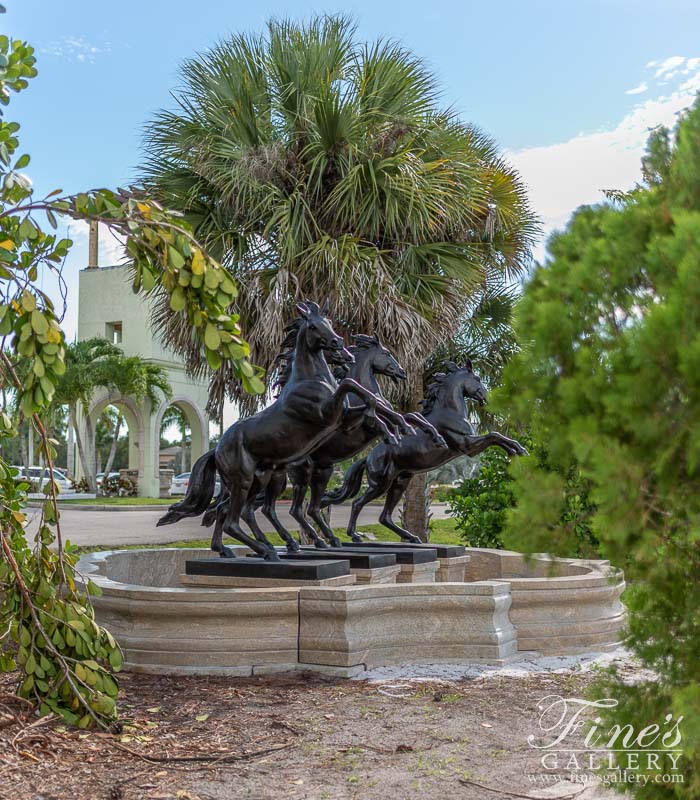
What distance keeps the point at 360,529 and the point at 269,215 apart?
7.15m

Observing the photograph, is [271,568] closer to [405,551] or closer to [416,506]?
[405,551]

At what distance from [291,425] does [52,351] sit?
2.94 meters

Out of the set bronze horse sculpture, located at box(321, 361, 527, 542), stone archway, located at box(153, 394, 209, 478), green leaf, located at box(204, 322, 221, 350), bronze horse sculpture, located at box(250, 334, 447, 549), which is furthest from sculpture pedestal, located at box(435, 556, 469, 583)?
stone archway, located at box(153, 394, 209, 478)

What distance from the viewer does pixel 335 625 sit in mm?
5621

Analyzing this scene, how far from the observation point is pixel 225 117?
13.2 meters

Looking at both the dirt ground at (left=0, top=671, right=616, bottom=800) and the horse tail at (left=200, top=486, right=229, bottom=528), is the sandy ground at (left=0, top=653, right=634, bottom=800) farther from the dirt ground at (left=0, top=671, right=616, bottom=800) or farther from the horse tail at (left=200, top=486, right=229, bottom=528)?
the horse tail at (left=200, top=486, right=229, bottom=528)

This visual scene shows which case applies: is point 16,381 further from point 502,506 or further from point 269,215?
point 269,215

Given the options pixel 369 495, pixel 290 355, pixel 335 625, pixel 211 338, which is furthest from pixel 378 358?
pixel 211 338

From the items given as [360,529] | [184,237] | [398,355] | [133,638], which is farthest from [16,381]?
[360,529]

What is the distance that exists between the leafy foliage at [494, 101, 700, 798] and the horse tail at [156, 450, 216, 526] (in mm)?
5084

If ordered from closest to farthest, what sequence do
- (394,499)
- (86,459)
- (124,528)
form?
(394,499), (124,528), (86,459)

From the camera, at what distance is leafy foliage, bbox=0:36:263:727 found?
12.4 ft

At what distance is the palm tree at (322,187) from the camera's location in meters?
12.5

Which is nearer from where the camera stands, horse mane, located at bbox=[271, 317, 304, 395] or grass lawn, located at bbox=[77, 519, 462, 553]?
horse mane, located at bbox=[271, 317, 304, 395]
